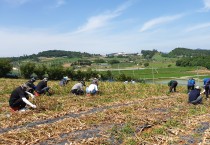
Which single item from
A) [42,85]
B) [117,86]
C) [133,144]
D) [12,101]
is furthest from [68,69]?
[133,144]

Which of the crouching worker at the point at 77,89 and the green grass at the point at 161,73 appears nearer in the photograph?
the crouching worker at the point at 77,89

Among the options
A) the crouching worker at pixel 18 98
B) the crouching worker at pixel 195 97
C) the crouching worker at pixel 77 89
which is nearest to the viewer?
the crouching worker at pixel 18 98

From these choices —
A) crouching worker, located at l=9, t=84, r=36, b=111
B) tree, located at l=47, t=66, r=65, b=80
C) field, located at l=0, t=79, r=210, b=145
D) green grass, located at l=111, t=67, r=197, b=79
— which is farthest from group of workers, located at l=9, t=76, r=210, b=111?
green grass, located at l=111, t=67, r=197, b=79

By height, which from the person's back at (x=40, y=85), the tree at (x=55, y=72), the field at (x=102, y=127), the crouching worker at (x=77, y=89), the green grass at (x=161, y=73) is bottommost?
the green grass at (x=161, y=73)

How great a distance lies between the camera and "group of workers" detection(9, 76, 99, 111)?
14742 mm

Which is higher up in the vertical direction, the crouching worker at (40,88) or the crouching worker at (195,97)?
the crouching worker at (40,88)

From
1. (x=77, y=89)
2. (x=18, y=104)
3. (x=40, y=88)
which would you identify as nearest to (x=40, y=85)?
(x=40, y=88)

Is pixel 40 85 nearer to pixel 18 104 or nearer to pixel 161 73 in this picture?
pixel 18 104

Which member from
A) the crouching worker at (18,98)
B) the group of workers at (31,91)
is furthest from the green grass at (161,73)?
the crouching worker at (18,98)

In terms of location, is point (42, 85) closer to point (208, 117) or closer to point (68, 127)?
point (68, 127)

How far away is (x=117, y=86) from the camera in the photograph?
3017 cm

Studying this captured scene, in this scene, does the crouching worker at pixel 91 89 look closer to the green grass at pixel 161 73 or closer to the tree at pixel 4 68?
the tree at pixel 4 68

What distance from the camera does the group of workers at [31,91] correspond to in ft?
48.4

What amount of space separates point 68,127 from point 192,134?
4.80m
